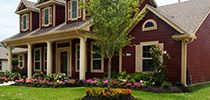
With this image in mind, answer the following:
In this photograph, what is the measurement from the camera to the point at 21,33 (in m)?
25.0

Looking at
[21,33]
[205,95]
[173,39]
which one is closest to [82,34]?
[173,39]

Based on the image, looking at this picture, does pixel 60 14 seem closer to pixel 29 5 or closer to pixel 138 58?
pixel 29 5

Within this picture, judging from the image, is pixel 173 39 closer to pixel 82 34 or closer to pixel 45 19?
pixel 82 34

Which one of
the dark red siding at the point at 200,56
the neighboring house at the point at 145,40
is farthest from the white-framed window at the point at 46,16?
the dark red siding at the point at 200,56

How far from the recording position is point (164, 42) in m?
15.0

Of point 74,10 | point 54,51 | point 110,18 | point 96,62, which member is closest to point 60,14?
point 74,10

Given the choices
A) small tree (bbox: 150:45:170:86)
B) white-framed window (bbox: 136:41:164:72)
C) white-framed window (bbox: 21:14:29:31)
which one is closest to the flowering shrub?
white-framed window (bbox: 21:14:29:31)

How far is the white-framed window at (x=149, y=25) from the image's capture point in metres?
15.5

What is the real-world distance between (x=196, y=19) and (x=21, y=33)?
51.7 ft

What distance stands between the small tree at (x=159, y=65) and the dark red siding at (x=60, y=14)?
10.3 meters

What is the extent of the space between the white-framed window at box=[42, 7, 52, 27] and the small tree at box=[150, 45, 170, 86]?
1091cm

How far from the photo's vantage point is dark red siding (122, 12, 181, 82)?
14.5 meters

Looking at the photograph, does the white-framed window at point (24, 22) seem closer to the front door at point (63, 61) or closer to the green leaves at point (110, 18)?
the front door at point (63, 61)

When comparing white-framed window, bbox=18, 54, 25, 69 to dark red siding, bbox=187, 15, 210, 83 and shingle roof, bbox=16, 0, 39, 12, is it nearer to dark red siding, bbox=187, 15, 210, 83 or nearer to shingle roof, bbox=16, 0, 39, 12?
shingle roof, bbox=16, 0, 39, 12
